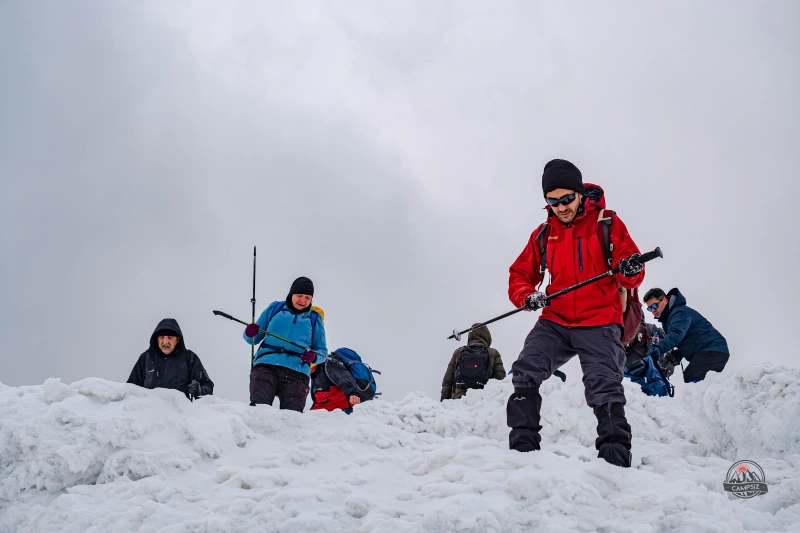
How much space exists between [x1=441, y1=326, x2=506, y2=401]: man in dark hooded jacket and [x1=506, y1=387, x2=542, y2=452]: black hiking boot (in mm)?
5310

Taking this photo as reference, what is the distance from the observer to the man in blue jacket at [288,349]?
24.1 ft

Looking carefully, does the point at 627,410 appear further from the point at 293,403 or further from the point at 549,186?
the point at 293,403

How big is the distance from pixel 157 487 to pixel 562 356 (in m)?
3.13

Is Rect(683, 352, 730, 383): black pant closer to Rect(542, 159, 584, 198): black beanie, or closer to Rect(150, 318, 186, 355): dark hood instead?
Rect(542, 159, 584, 198): black beanie

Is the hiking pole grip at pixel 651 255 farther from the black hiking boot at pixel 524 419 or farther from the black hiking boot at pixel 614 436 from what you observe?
the black hiking boot at pixel 524 419

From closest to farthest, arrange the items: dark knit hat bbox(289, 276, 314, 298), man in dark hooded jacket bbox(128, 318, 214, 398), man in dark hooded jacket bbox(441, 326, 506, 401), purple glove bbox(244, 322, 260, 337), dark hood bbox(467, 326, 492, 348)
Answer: man in dark hooded jacket bbox(128, 318, 214, 398) < purple glove bbox(244, 322, 260, 337) < dark knit hat bbox(289, 276, 314, 298) < man in dark hooded jacket bbox(441, 326, 506, 401) < dark hood bbox(467, 326, 492, 348)

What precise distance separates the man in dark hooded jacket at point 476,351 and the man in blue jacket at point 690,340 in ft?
8.52

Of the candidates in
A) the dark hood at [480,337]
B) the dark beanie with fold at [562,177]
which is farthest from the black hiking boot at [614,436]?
the dark hood at [480,337]

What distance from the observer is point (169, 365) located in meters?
6.70

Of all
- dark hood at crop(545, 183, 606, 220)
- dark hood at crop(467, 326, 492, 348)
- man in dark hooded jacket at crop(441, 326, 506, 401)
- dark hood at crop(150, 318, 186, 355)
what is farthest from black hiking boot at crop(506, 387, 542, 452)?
dark hood at crop(467, 326, 492, 348)

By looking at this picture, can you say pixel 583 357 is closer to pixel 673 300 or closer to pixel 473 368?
pixel 673 300

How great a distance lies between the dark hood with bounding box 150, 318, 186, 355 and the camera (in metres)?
6.68

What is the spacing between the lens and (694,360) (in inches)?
325

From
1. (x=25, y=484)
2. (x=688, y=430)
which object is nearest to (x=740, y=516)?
(x=688, y=430)
